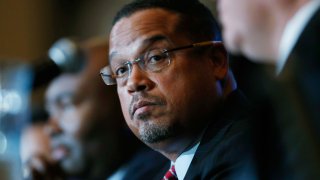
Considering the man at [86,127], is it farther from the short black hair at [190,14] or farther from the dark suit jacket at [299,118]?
the dark suit jacket at [299,118]

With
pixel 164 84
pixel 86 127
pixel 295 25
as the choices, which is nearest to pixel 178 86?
pixel 164 84

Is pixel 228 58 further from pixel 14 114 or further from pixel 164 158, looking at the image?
pixel 14 114

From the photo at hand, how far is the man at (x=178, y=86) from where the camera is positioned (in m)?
0.61

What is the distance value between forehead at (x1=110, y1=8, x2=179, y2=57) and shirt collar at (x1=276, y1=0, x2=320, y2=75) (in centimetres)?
12

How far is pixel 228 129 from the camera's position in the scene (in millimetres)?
609

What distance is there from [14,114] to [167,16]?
2.26ft

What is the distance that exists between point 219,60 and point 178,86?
5 centimetres

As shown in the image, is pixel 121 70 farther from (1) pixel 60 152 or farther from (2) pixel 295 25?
(1) pixel 60 152

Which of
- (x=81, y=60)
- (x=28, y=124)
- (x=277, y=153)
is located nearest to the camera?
(x=277, y=153)

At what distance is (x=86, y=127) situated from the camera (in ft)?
3.06

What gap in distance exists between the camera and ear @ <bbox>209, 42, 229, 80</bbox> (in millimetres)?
626

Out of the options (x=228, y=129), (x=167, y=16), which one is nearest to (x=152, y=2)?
(x=167, y=16)

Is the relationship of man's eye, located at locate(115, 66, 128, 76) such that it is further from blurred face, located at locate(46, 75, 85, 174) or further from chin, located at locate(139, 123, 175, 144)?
blurred face, located at locate(46, 75, 85, 174)

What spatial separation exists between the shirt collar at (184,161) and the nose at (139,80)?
0.08 m
